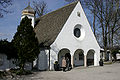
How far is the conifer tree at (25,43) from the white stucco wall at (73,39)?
10.4ft

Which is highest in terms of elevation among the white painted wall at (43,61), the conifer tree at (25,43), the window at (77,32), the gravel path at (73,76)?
the window at (77,32)

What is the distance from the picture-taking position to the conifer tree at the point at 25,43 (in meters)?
13.8

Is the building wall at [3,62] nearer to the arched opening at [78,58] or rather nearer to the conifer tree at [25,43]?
the conifer tree at [25,43]

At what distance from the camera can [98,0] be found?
28.2 meters

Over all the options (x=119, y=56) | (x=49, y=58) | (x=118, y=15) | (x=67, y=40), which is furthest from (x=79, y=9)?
(x=119, y=56)

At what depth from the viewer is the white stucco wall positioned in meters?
17.2

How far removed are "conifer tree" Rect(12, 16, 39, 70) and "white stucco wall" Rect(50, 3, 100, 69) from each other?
3.17 meters

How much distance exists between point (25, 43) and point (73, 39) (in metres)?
7.11

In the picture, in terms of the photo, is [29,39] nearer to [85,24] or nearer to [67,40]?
[67,40]

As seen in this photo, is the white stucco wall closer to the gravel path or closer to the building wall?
the gravel path

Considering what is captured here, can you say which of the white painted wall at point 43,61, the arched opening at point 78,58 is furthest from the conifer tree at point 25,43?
the arched opening at point 78,58

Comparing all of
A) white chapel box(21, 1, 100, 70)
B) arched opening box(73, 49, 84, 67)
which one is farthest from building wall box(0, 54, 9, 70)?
arched opening box(73, 49, 84, 67)

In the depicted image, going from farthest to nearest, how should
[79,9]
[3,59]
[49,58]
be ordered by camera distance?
[79,9] → [49,58] → [3,59]

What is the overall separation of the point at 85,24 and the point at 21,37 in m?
9.95
